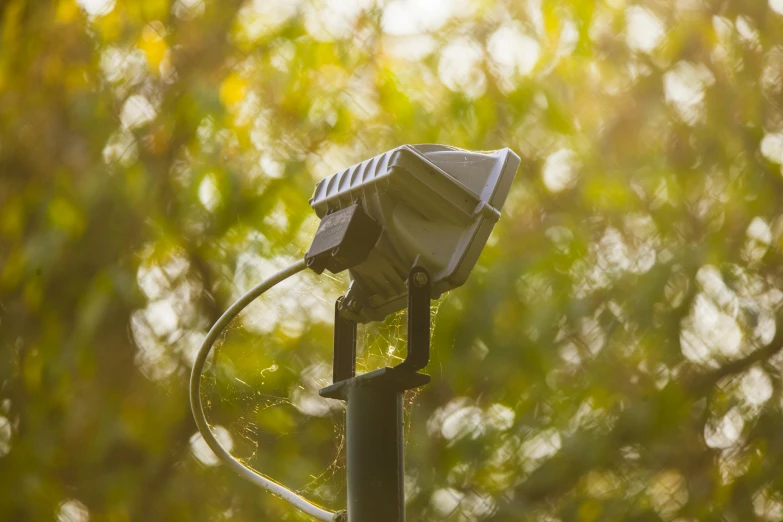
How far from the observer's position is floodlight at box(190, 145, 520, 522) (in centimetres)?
89

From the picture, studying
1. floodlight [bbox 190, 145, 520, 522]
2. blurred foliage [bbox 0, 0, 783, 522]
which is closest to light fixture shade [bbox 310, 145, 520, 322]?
floodlight [bbox 190, 145, 520, 522]

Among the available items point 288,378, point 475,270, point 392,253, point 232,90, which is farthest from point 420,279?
point 232,90

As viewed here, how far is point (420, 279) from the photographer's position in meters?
0.90

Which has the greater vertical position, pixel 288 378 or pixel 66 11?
pixel 66 11

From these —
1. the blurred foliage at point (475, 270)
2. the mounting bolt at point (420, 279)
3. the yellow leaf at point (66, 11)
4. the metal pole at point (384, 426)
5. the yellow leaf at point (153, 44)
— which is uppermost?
the mounting bolt at point (420, 279)

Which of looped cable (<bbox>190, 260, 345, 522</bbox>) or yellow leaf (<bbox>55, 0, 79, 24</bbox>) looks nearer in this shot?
looped cable (<bbox>190, 260, 345, 522</bbox>)

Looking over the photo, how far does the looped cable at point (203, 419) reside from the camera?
1.01 meters

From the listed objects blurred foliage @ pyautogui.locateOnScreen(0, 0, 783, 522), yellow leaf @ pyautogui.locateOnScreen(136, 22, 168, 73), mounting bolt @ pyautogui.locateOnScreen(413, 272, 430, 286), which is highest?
mounting bolt @ pyautogui.locateOnScreen(413, 272, 430, 286)

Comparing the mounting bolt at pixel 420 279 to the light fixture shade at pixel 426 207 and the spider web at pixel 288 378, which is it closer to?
the light fixture shade at pixel 426 207

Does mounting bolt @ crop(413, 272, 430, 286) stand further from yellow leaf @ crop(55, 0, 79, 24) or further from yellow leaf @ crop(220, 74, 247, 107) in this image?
yellow leaf @ crop(55, 0, 79, 24)

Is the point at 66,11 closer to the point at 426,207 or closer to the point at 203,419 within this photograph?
the point at 203,419

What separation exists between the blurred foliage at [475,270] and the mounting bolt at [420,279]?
2.61 feet

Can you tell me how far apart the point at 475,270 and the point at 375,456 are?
3.46 feet

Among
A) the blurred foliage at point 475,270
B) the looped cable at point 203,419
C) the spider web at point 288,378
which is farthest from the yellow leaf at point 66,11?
the looped cable at point 203,419
